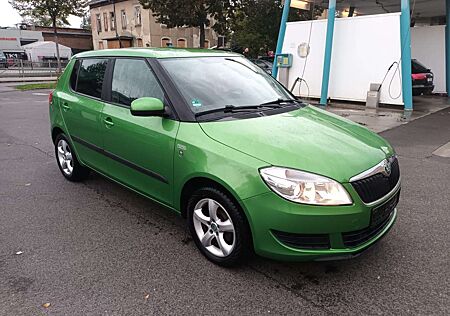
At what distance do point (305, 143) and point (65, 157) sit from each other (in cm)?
353

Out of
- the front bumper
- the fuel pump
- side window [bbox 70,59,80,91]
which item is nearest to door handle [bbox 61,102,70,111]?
side window [bbox 70,59,80,91]

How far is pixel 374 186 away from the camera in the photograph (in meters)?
2.64

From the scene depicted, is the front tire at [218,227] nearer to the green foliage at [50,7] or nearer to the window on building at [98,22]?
the green foliage at [50,7]

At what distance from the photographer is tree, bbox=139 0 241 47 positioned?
2683 centimetres

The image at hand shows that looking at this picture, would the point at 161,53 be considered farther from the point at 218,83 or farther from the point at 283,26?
the point at 283,26

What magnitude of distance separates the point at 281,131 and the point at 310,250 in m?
0.94

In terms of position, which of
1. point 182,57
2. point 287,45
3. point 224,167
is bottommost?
point 224,167

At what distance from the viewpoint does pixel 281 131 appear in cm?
294

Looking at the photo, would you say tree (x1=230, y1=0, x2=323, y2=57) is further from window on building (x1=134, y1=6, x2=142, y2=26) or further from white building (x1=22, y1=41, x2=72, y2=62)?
white building (x1=22, y1=41, x2=72, y2=62)

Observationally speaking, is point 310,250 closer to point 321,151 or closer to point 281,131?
point 321,151

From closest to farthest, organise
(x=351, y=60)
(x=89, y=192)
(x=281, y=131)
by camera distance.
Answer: (x=281, y=131) → (x=89, y=192) → (x=351, y=60)

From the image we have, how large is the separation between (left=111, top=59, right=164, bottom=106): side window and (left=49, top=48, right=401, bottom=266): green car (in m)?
0.01

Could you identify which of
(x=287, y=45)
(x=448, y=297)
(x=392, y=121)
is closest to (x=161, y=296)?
(x=448, y=297)

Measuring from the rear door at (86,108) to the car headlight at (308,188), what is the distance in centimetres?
227
